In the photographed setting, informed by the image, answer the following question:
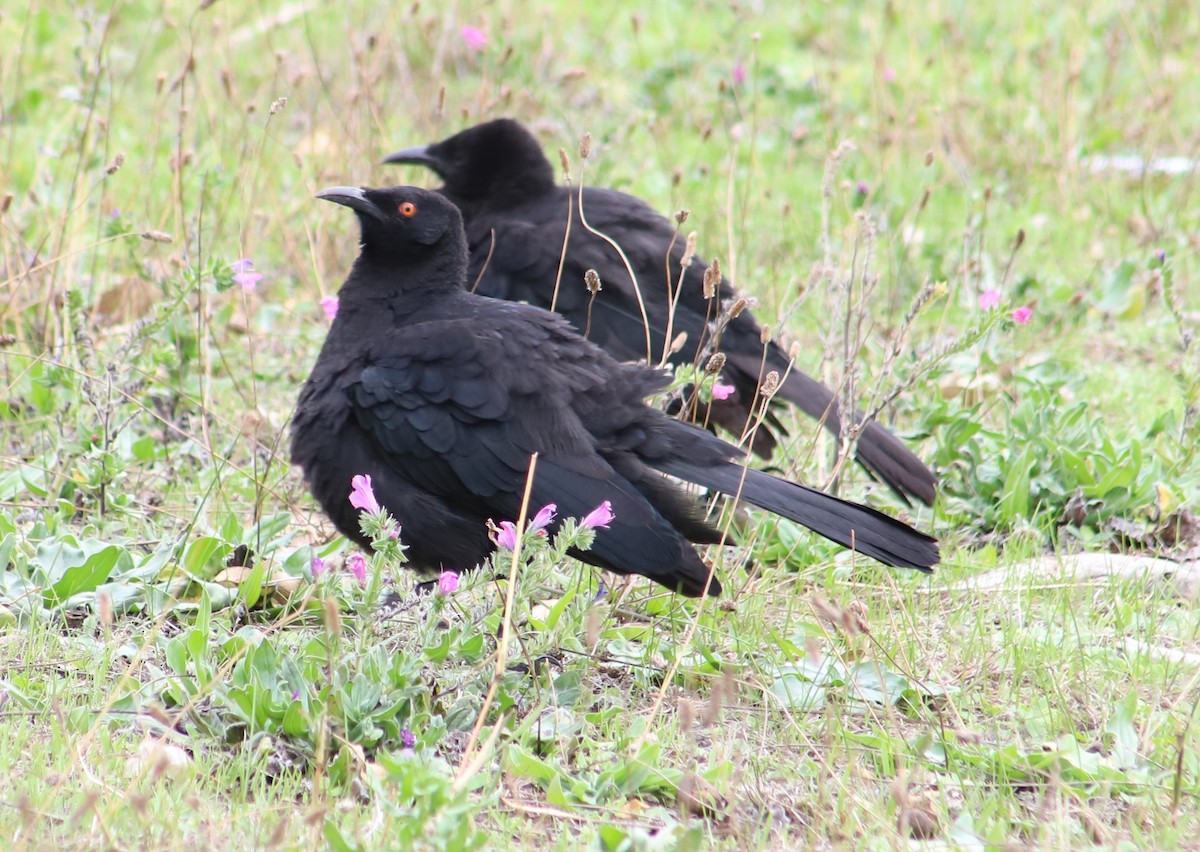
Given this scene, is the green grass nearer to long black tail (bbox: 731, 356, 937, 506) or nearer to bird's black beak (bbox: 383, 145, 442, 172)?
long black tail (bbox: 731, 356, 937, 506)

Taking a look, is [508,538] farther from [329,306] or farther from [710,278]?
[329,306]

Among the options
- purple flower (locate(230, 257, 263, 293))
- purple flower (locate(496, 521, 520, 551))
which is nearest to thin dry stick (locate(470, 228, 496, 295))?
purple flower (locate(230, 257, 263, 293))

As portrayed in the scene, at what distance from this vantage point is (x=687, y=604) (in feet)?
13.3

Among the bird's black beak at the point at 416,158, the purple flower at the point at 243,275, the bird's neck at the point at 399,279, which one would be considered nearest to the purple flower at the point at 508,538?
the bird's neck at the point at 399,279

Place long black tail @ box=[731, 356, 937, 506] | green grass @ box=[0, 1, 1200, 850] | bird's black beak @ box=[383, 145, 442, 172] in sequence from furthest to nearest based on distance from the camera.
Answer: bird's black beak @ box=[383, 145, 442, 172] → long black tail @ box=[731, 356, 937, 506] → green grass @ box=[0, 1, 1200, 850]

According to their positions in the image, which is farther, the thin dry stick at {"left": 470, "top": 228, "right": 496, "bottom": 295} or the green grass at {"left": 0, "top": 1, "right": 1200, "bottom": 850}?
the thin dry stick at {"left": 470, "top": 228, "right": 496, "bottom": 295}

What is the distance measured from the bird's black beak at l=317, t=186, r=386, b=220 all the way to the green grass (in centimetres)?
35

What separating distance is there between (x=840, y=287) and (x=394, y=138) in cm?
395

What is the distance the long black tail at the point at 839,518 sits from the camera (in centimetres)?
361

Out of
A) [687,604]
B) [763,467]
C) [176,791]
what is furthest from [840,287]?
[176,791]

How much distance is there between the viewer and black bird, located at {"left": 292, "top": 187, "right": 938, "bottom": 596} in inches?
150

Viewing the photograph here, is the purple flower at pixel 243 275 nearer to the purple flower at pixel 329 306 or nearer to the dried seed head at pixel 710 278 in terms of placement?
the purple flower at pixel 329 306

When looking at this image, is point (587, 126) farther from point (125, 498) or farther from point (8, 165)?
point (125, 498)

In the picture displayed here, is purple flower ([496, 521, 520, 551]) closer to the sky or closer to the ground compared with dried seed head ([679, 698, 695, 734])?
closer to the sky
